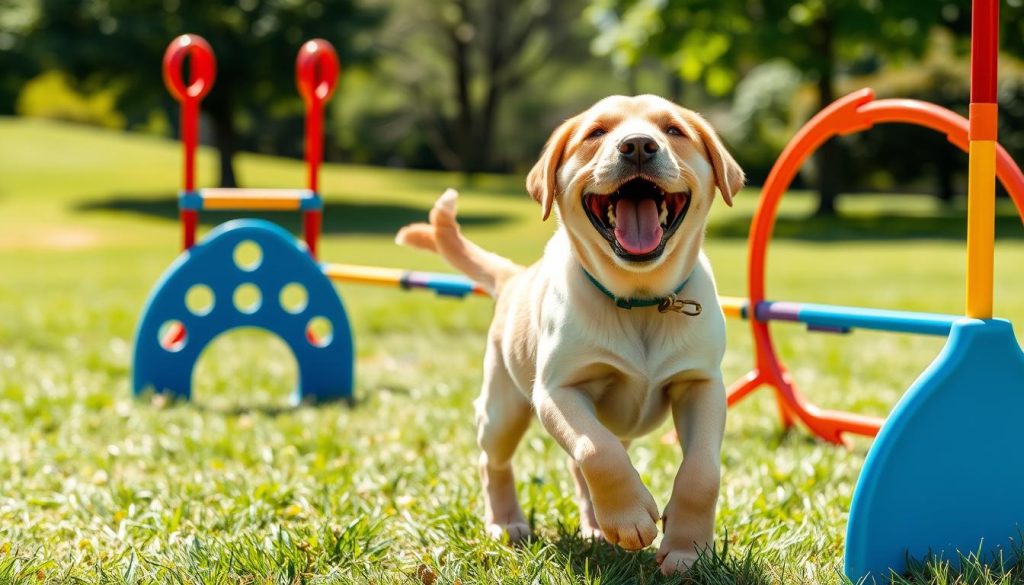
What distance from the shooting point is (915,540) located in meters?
2.88

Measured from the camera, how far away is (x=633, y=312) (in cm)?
307

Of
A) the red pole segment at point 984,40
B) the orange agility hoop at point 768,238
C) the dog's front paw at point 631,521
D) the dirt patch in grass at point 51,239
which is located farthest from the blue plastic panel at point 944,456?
the dirt patch in grass at point 51,239

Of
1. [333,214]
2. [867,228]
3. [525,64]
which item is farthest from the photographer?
[525,64]

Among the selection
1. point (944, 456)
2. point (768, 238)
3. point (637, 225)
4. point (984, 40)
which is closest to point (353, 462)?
point (768, 238)

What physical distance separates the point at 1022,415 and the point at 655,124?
3.81 feet

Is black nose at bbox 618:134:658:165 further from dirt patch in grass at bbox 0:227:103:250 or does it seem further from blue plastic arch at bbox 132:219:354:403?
dirt patch in grass at bbox 0:227:103:250

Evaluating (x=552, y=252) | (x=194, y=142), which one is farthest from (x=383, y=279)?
(x=552, y=252)

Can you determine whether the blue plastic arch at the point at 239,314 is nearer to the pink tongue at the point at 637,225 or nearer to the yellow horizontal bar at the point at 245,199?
the yellow horizontal bar at the point at 245,199

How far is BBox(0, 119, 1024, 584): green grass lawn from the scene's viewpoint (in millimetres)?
3127

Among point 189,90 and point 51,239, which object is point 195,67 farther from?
point 51,239

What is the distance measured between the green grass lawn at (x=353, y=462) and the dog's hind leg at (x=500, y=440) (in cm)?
9

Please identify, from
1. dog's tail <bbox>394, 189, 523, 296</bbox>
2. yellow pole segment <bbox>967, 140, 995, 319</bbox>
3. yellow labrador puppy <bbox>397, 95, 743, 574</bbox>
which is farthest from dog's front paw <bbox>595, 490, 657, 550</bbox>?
dog's tail <bbox>394, 189, 523, 296</bbox>

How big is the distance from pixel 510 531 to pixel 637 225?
1.05 m

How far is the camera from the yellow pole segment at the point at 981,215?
2812 millimetres
